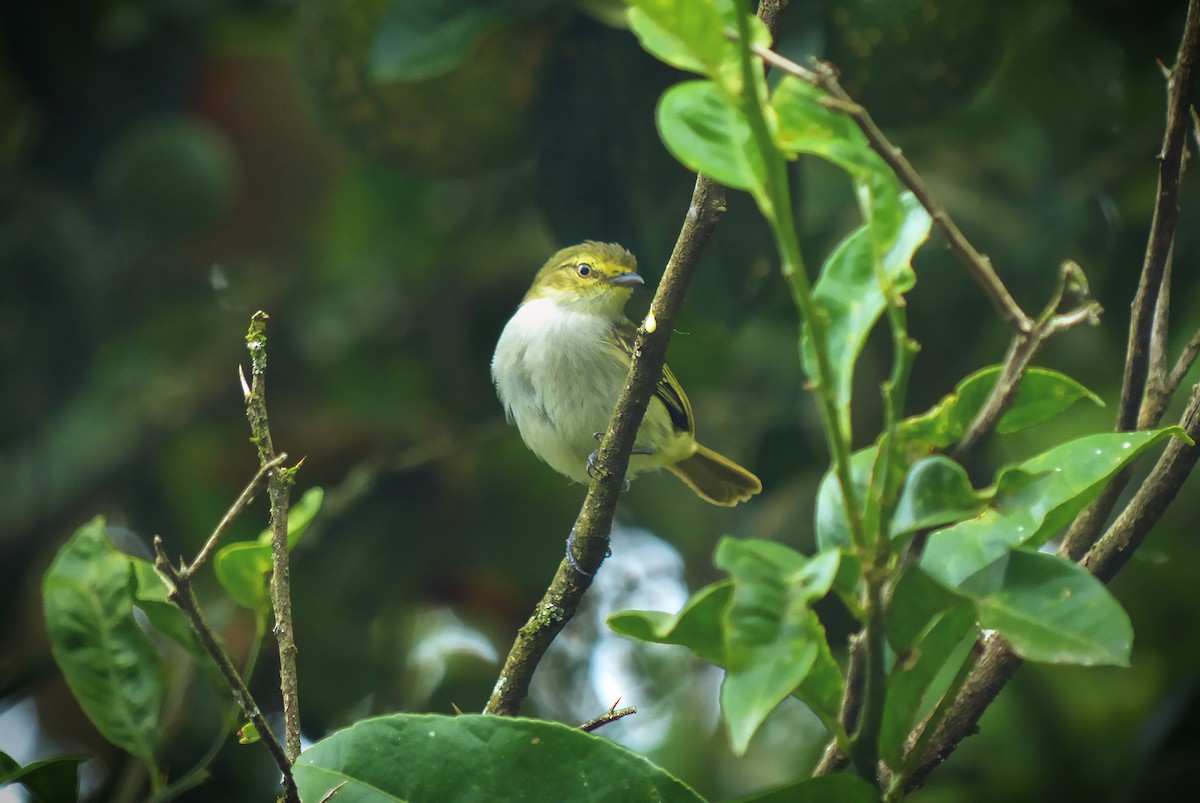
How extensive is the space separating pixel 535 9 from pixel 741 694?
2.05 m

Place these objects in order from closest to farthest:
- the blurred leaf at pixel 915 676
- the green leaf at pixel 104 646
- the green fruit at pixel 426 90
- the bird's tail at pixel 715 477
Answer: the blurred leaf at pixel 915 676, the green leaf at pixel 104 646, the green fruit at pixel 426 90, the bird's tail at pixel 715 477

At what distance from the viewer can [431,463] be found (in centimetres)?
373

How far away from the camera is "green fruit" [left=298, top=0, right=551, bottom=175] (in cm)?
275

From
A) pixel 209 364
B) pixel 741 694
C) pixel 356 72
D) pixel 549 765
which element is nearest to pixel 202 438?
pixel 209 364

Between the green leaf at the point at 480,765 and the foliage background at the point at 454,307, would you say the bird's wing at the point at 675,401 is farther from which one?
the green leaf at the point at 480,765

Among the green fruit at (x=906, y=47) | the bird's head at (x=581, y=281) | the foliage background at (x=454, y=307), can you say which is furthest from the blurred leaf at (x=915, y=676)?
the bird's head at (x=581, y=281)

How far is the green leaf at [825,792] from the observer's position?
114 cm

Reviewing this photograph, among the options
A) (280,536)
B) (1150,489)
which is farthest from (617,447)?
(1150,489)

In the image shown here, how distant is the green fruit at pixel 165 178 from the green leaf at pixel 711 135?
2734 mm

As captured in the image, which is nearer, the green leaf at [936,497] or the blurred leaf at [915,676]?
the green leaf at [936,497]

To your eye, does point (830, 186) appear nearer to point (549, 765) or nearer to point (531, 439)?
point (531, 439)

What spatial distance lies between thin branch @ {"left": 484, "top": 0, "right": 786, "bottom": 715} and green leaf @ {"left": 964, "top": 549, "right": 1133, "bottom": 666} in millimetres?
559

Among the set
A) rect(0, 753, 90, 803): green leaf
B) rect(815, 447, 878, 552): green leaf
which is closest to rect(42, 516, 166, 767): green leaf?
rect(0, 753, 90, 803): green leaf

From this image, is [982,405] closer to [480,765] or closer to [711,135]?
[711,135]
